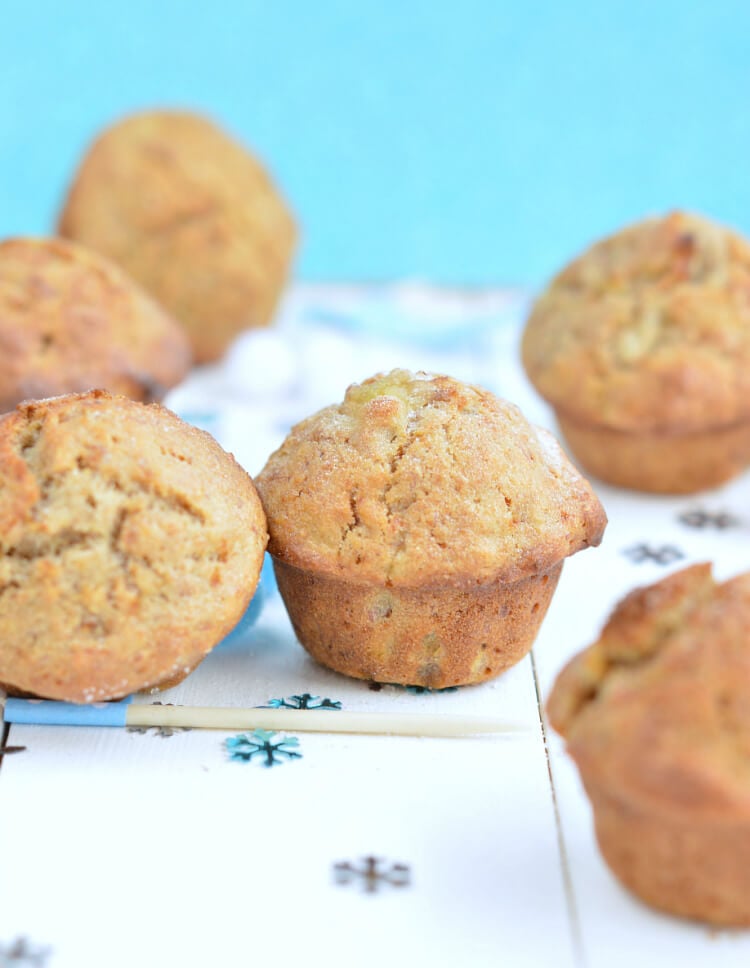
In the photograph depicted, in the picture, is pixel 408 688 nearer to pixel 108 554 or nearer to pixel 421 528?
pixel 421 528

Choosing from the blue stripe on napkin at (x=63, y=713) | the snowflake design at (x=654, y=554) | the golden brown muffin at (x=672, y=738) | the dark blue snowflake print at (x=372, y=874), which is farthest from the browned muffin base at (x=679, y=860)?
the snowflake design at (x=654, y=554)

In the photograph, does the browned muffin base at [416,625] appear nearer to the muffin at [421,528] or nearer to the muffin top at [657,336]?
the muffin at [421,528]

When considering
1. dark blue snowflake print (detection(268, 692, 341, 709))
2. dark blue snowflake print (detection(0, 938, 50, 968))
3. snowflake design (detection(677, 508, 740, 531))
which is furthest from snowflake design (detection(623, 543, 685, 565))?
dark blue snowflake print (detection(0, 938, 50, 968))

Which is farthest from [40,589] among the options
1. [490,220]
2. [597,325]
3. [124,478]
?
[490,220]

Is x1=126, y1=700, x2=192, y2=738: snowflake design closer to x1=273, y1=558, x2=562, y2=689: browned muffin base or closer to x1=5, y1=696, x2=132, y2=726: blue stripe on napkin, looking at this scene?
x1=5, y1=696, x2=132, y2=726: blue stripe on napkin

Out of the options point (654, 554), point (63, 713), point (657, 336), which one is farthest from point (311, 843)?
point (657, 336)
